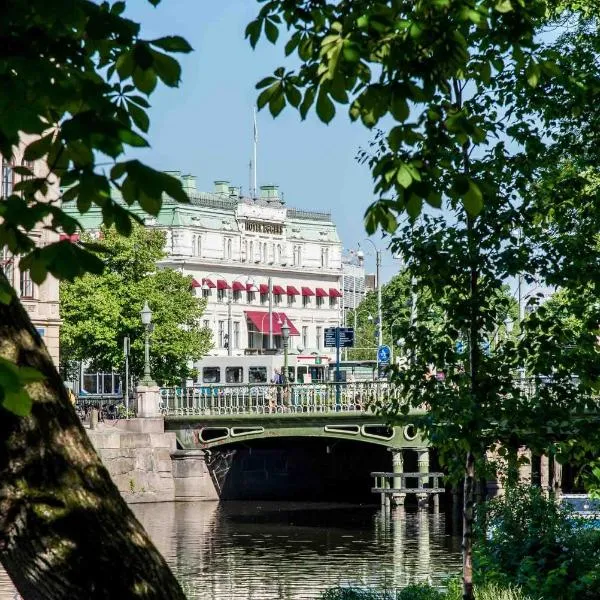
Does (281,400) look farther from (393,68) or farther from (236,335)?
(236,335)

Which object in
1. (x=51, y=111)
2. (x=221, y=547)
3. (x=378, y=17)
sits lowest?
(x=221, y=547)

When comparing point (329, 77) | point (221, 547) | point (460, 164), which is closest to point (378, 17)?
point (329, 77)

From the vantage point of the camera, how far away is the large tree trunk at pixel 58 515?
6.98m

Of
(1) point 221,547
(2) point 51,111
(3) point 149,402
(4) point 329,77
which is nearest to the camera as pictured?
(2) point 51,111

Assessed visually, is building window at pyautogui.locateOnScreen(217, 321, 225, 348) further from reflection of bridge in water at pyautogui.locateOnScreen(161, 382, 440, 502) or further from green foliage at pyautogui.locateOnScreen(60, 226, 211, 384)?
reflection of bridge in water at pyautogui.locateOnScreen(161, 382, 440, 502)

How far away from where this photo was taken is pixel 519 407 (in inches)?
644

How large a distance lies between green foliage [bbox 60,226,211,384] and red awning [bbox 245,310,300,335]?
4642 cm

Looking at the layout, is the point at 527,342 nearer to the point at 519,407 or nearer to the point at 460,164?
the point at 519,407

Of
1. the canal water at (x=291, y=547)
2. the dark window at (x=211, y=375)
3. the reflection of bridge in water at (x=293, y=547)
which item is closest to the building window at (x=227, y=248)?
the dark window at (x=211, y=375)

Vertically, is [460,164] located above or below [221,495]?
above

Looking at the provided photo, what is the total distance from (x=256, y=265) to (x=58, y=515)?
130974 millimetres

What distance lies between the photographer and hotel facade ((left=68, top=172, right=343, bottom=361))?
5143 inches

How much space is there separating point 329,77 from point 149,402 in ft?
190

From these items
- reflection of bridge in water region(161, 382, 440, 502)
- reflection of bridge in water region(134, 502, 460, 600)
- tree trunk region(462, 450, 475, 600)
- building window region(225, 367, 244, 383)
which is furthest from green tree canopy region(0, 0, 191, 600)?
building window region(225, 367, 244, 383)
